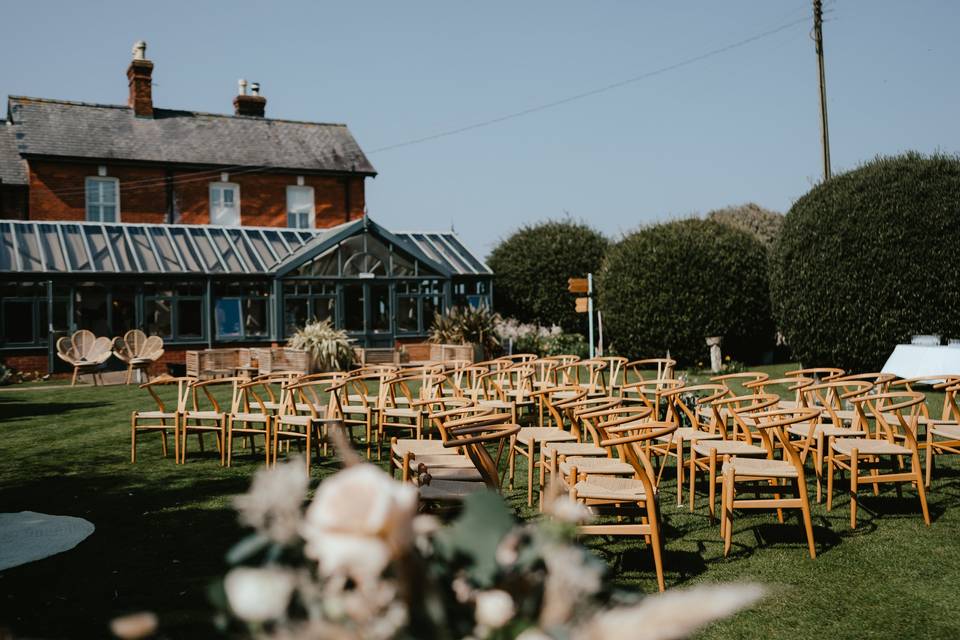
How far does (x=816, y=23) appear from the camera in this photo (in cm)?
2091

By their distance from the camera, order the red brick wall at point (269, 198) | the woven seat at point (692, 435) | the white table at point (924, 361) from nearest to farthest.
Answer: the woven seat at point (692, 435), the white table at point (924, 361), the red brick wall at point (269, 198)

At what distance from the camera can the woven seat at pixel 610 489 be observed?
447cm

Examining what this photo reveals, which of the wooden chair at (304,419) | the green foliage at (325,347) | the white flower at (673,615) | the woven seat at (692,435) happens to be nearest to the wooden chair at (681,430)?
the woven seat at (692,435)

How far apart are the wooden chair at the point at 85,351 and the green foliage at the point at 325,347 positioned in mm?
4087

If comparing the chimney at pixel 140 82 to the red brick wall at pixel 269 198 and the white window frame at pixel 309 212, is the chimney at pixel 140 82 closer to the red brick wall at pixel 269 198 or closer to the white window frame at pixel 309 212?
the red brick wall at pixel 269 198

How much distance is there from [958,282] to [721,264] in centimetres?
545

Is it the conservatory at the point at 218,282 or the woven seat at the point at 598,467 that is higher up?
the conservatory at the point at 218,282

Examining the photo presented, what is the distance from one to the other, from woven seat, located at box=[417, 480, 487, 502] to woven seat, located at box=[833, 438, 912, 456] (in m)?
2.58

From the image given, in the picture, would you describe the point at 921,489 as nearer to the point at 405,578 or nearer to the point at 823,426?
the point at 823,426

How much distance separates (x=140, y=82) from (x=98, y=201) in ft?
14.7

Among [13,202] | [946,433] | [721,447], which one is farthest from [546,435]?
[13,202]

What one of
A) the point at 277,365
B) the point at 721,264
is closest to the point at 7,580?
the point at 277,365

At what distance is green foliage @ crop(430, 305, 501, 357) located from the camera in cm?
→ 1873

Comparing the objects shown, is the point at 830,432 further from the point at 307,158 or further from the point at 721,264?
the point at 307,158
